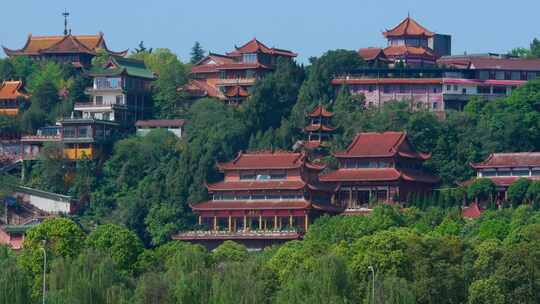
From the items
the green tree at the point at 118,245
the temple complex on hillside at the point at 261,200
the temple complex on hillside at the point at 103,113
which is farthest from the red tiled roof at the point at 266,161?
the green tree at the point at 118,245

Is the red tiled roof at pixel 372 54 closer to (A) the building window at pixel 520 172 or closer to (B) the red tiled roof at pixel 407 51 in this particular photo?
(B) the red tiled roof at pixel 407 51

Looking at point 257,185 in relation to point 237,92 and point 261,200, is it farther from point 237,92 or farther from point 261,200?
point 237,92

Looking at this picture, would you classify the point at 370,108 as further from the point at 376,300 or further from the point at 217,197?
the point at 376,300

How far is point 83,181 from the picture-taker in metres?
121

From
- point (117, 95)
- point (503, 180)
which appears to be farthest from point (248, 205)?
point (117, 95)

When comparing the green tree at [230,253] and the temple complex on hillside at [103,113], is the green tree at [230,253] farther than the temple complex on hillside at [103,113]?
No

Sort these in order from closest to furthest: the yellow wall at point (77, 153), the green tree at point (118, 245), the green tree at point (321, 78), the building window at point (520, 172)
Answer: the green tree at point (118, 245) → the building window at point (520, 172) → the green tree at point (321, 78) → the yellow wall at point (77, 153)

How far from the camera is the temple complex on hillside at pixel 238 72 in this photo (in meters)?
130

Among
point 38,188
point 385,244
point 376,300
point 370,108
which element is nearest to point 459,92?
point 370,108

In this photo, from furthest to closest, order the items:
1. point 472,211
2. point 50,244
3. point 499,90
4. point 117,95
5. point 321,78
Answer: point 117,95 → point 499,90 → point 321,78 → point 472,211 → point 50,244

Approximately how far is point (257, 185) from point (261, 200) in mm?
822

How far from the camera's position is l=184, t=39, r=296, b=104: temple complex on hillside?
425ft

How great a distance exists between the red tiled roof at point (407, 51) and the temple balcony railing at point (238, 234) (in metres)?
23.7

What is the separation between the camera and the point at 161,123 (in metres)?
126
